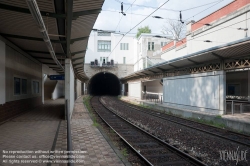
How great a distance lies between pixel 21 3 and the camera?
563 centimetres

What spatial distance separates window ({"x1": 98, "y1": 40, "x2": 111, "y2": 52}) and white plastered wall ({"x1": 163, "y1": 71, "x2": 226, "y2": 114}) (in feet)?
115

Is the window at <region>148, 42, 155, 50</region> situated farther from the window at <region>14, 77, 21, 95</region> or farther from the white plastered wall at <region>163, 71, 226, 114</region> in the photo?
the window at <region>14, 77, 21, 95</region>

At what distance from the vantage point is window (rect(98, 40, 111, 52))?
51.8m

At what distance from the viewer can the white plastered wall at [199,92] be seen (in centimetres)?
1241

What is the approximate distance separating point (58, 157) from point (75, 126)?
15.8 feet

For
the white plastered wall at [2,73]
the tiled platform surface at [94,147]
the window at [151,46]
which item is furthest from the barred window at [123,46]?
the tiled platform surface at [94,147]

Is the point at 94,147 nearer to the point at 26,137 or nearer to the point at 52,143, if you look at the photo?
the point at 52,143

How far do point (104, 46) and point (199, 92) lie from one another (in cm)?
4022

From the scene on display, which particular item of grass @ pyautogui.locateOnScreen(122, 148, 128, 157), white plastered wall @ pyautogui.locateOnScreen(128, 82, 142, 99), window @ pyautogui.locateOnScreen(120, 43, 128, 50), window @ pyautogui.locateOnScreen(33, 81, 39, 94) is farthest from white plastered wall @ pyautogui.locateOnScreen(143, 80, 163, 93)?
grass @ pyautogui.locateOnScreen(122, 148, 128, 157)

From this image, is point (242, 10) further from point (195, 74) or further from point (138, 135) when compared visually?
point (138, 135)

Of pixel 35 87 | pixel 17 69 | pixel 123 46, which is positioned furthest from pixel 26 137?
pixel 123 46

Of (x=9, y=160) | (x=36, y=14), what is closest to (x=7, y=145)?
(x=9, y=160)

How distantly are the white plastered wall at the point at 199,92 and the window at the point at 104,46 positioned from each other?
115ft

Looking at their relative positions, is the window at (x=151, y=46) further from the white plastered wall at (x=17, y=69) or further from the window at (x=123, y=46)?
the white plastered wall at (x=17, y=69)
